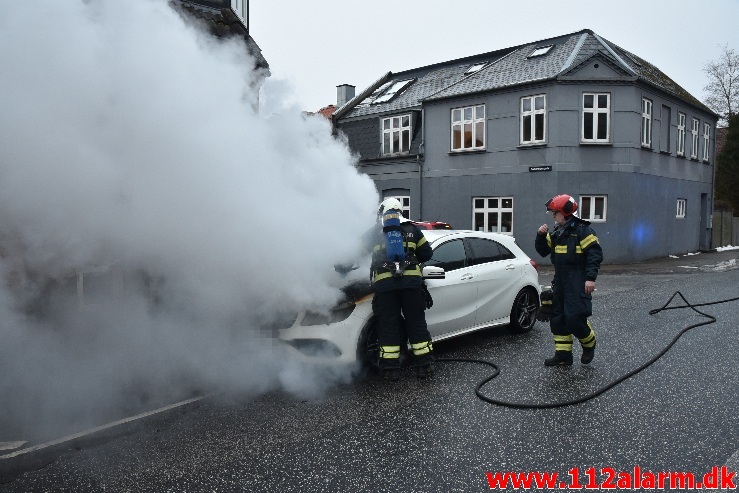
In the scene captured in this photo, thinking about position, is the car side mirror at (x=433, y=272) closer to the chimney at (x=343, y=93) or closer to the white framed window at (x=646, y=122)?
the white framed window at (x=646, y=122)

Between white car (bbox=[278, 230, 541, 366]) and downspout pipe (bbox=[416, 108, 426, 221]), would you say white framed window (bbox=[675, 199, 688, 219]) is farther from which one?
white car (bbox=[278, 230, 541, 366])

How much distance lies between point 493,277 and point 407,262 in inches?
80.1

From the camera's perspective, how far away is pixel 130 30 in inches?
167

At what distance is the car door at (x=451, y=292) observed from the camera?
6.34 m

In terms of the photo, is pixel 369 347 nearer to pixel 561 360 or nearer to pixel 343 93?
pixel 561 360

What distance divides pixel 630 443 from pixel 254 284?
10.8ft

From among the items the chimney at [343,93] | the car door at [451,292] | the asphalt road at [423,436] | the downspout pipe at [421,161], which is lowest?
the asphalt road at [423,436]

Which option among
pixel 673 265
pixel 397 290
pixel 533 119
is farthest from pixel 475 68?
pixel 397 290

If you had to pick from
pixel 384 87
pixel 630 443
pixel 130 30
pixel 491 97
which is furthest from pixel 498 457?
pixel 384 87

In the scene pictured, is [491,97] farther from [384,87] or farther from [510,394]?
[510,394]

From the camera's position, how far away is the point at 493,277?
716 centimetres

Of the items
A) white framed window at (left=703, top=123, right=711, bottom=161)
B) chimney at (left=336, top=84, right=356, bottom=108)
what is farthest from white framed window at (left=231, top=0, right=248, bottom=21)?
white framed window at (left=703, top=123, right=711, bottom=161)

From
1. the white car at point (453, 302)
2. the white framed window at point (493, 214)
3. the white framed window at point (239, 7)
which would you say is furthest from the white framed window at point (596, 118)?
the white car at point (453, 302)

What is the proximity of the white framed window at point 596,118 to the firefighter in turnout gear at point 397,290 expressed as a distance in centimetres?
1594
